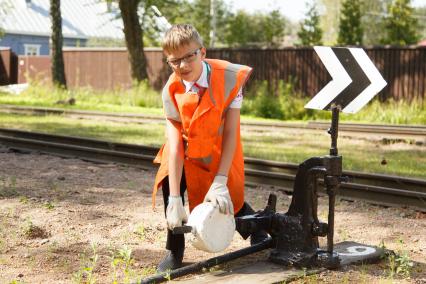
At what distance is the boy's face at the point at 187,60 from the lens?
421 centimetres

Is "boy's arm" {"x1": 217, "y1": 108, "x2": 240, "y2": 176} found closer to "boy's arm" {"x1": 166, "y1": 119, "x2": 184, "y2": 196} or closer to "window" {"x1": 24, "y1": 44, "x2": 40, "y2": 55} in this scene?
"boy's arm" {"x1": 166, "y1": 119, "x2": 184, "y2": 196}

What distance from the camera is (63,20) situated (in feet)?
180

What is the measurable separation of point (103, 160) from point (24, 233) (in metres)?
4.93

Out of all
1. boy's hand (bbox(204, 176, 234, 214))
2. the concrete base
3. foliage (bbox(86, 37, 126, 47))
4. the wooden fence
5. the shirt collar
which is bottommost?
the concrete base

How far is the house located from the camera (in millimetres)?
50406

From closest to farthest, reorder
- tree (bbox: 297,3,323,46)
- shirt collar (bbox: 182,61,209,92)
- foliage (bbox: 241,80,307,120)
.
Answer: shirt collar (bbox: 182,61,209,92)
foliage (bbox: 241,80,307,120)
tree (bbox: 297,3,323,46)

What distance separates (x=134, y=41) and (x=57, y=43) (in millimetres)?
4216

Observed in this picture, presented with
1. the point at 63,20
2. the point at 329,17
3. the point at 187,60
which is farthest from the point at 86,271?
the point at 329,17

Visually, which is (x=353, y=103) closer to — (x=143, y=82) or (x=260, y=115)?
(x=260, y=115)

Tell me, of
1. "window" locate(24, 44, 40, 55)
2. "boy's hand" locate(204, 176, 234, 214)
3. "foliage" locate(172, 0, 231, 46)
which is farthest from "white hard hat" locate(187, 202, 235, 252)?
"foliage" locate(172, 0, 231, 46)

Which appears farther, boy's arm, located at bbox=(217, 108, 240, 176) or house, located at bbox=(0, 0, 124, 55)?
house, located at bbox=(0, 0, 124, 55)

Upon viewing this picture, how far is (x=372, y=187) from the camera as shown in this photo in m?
7.31

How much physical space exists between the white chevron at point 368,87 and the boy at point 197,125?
733mm

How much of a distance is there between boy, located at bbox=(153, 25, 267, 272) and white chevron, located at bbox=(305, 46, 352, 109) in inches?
20.5
